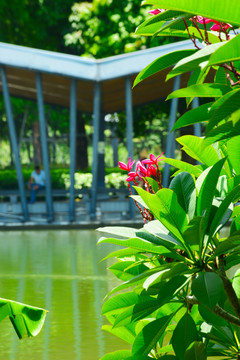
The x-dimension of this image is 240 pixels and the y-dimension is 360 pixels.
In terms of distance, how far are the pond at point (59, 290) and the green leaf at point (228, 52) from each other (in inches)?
54.8

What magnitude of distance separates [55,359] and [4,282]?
11.9 feet

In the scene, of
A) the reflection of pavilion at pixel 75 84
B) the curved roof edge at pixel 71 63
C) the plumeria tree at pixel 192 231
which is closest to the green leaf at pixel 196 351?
the plumeria tree at pixel 192 231

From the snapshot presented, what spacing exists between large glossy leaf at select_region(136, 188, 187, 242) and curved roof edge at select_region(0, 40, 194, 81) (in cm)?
1269

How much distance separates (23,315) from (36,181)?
13.2m

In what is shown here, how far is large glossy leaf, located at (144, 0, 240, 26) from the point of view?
181 cm

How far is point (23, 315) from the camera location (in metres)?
2.87

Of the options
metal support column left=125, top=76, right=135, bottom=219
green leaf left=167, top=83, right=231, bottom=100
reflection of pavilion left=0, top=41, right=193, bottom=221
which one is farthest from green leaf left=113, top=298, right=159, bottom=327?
metal support column left=125, top=76, right=135, bottom=219

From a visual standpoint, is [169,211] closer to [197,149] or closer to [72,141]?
[197,149]

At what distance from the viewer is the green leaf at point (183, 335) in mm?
2477

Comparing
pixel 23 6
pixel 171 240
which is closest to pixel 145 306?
pixel 171 240

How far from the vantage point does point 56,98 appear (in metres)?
16.5

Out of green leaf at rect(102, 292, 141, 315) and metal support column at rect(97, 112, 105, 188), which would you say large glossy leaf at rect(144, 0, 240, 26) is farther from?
metal support column at rect(97, 112, 105, 188)

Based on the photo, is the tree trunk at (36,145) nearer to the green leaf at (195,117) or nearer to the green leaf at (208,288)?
the green leaf at (195,117)

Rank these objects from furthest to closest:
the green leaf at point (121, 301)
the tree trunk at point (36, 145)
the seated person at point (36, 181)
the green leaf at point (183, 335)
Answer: the seated person at point (36, 181) → the tree trunk at point (36, 145) → the green leaf at point (121, 301) → the green leaf at point (183, 335)
